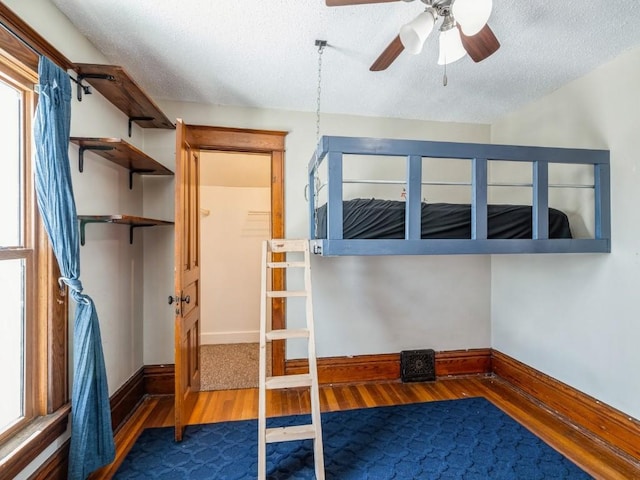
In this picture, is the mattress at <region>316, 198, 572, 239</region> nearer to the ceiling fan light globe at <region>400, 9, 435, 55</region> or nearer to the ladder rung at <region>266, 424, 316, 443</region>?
the ceiling fan light globe at <region>400, 9, 435, 55</region>

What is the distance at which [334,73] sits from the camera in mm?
2230

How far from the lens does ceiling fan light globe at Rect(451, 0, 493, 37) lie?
114 cm

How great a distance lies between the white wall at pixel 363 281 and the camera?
8.82 feet

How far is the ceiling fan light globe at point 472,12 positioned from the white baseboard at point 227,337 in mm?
3689

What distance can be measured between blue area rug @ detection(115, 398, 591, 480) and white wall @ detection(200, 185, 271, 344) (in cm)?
173

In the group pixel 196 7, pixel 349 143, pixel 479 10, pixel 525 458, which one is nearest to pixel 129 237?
pixel 196 7

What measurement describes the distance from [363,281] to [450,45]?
1964mm

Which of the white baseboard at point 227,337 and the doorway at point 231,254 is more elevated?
the doorway at point 231,254

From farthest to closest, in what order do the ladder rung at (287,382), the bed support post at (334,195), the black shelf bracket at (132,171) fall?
1. the black shelf bracket at (132,171)
2. the ladder rung at (287,382)
3. the bed support post at (334,195)

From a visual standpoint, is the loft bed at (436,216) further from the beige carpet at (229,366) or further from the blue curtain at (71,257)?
the beige carpet at (229,366)

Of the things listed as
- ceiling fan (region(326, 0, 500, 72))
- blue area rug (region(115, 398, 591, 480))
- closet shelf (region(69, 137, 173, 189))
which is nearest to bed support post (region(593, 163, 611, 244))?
ceiling fan (region(326, 0, 500, 72))

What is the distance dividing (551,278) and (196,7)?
10.2ft

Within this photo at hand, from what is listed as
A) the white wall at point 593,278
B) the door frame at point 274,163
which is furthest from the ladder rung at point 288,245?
the white wall at point 593,278

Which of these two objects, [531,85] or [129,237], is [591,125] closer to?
[531,85]
